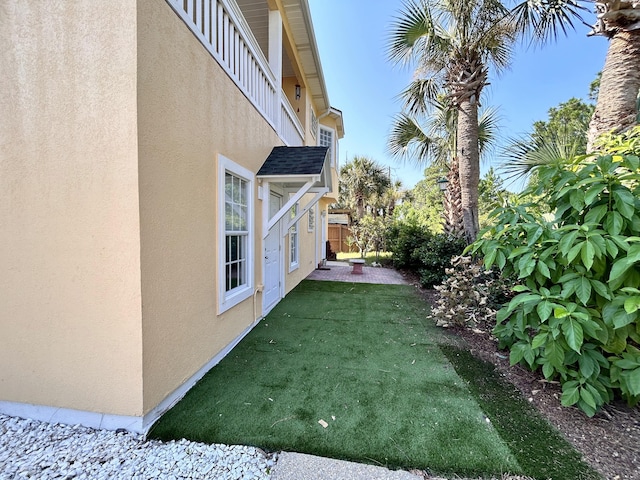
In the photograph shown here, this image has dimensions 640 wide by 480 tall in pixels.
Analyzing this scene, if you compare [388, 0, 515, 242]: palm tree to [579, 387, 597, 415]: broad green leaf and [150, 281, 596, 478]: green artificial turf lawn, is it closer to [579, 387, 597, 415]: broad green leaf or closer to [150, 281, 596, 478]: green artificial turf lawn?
[150, 281, 596, 478]: green artificial turf lawn

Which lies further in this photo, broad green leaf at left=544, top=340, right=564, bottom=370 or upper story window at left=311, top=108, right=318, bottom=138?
upper story window at left=311, top=108, right=318, bottom=138

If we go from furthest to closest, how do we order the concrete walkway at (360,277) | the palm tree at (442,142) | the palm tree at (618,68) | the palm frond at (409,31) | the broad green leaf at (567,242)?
the concrete walkway at (360,277)
the palm tree at (442,142)
the palm frond at (409,31)
the palm tree at (618,68)
the broad green leaf at (567,242)

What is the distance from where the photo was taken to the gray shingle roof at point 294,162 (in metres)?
4.73

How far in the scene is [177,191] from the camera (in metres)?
2.71

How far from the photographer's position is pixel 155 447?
214 cm

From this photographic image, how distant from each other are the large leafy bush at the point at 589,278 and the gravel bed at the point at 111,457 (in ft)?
8.56

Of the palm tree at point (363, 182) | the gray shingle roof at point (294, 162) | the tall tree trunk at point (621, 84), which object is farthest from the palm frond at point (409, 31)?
the palm tree at point (363, 182)

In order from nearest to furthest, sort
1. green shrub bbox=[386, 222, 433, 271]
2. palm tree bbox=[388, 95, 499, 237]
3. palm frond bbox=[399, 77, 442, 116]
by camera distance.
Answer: palm frond bbox=[399, 77, 442, 116] < palm tree bbox=[388, 95, 499, 237] < green shrub bbox=[386, 222, 433, 271]

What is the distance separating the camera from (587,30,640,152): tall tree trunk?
3.88 meters

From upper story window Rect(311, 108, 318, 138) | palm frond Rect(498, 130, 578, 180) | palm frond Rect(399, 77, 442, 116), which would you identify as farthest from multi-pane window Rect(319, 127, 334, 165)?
palm frond Rect(498, 130, 578, 180)

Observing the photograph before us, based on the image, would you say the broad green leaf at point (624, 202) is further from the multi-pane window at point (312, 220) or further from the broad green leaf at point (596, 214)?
the multi-pane window at point (312, 220)

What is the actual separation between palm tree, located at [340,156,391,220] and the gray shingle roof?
56.5ft

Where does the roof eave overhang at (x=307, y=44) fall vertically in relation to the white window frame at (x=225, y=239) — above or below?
above

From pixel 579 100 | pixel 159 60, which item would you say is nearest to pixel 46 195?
pixel 159 60
